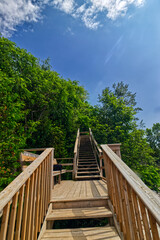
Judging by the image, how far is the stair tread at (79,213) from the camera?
1.72 metres

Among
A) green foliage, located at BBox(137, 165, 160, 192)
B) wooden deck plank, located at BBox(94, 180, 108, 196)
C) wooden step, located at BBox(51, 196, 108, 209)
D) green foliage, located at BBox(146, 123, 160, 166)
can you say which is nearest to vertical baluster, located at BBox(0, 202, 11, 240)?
wooden step, located at BBox(51, 196, 108, 209)

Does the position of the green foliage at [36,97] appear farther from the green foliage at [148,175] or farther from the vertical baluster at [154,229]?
the green foliage at [148,175]

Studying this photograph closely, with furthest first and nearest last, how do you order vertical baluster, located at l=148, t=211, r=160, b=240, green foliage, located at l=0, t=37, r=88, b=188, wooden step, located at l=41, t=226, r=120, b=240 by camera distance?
green foliage, located at l=0, t=37, r=88, b=188
wooden step, located at l=41, t=226, r=120, b=240
vertical baluster, located at l=148, t=211, r=160, b=240

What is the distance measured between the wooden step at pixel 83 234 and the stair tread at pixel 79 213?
6.3 inches

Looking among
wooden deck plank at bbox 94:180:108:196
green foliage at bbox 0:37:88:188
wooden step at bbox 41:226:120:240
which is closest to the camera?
wooden step at bbox 41:226:120:240

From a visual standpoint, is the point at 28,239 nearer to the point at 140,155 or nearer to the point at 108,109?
the point at 140,155

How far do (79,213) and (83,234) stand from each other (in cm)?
33

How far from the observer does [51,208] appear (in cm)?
201

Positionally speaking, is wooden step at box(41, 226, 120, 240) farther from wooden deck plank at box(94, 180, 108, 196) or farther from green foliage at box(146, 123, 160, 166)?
green foliage at box(146, 123, 160, 166)

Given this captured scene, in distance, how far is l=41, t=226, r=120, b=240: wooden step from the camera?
4.61 ft

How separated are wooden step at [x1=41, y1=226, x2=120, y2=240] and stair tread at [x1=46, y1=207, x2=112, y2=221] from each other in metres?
0.16

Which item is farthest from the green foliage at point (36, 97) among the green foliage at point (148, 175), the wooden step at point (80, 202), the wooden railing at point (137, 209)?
the green foliage at point (148, 175)

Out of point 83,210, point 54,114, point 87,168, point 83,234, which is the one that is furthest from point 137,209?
point 54,114

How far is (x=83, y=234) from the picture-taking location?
147cm
